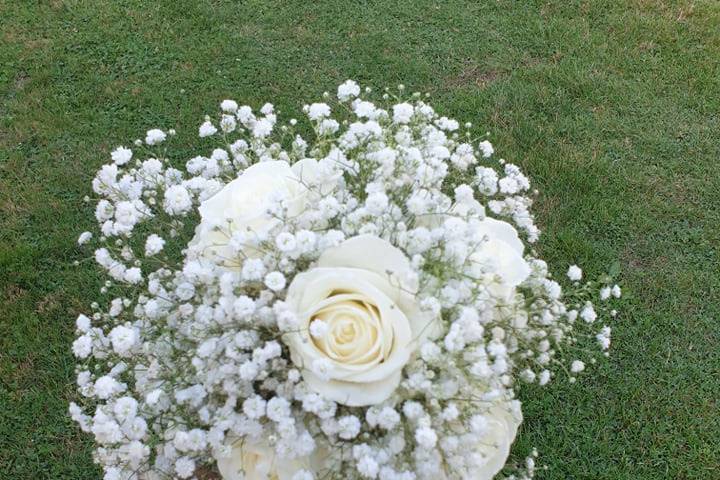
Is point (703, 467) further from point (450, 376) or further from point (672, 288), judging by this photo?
point (450, 376)

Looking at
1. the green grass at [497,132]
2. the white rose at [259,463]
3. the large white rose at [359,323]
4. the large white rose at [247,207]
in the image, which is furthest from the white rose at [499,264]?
the green grass at [497,132]

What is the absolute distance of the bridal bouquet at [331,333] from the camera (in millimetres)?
1250

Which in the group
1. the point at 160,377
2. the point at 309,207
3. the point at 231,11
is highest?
the point at 309,207

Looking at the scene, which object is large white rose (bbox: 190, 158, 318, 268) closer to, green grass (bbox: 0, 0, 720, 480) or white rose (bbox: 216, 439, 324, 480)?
white rose (bbox: 216, 439, 324, 480)

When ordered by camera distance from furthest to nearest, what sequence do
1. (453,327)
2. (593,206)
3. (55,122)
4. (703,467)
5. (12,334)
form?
(55,122) < (593,206) < (12,334) < (703,467) < (453,327)

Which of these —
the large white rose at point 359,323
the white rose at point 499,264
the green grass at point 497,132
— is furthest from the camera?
the green grass at point 497,132

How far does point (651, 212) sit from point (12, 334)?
3.14 meters

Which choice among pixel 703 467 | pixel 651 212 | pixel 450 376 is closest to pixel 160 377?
pixel 450 376

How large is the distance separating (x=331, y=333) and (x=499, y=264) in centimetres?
40

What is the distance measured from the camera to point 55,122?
A: 3943mm

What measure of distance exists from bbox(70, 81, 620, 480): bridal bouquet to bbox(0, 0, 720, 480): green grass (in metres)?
1.59

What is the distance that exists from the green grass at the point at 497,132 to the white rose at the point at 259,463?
1747 mm

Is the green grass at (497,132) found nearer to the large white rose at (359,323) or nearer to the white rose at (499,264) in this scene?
the white rose at (499,264)

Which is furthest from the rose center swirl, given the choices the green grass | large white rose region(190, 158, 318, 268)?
the green grass
